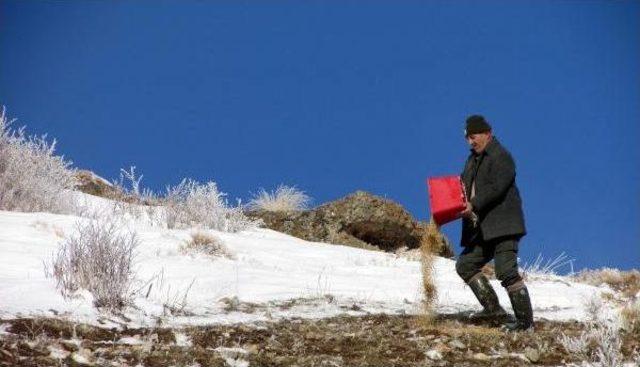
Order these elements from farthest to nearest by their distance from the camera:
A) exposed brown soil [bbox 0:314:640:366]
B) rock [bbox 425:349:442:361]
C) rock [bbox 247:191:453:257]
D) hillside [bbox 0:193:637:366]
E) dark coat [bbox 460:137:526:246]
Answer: rock [bbox 247:191:453:257]
dark coat [bbox 460:137:526:246]
rock [bbox 425:349:442:361]
hillside [bbox 0:193:637:366]
exposed brown soil [bbox 0:314:640:366]

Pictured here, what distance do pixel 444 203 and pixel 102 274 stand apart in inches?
119

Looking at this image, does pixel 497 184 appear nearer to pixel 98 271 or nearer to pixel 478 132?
pixel 478 132

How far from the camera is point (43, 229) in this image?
10.4 meters

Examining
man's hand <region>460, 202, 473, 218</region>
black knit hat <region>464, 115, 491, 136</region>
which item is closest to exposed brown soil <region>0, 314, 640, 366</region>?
man's hand <region>460, 202, 473, 218</region>

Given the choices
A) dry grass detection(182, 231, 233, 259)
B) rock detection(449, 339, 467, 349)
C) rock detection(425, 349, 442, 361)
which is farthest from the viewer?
dry grass detection(182, 231, 233, 259)

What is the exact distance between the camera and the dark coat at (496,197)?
7.11 metres

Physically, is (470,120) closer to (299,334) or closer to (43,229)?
(299,334)

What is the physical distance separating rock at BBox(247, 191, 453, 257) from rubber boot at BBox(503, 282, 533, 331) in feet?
Result: 29.7

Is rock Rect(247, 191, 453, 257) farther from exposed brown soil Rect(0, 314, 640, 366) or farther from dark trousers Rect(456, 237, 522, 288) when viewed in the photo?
exposed brown soil Rect(0, 314, 640, 366)

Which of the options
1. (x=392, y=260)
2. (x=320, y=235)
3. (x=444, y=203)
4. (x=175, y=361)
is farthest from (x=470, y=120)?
(x=320, y=235)

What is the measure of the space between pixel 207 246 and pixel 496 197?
5.10 metres

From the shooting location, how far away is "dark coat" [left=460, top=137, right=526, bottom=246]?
280 inches

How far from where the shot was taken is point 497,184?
23.5 feet

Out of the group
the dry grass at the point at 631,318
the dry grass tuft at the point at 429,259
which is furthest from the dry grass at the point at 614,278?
the dry grass tuft at the point at 429,259
